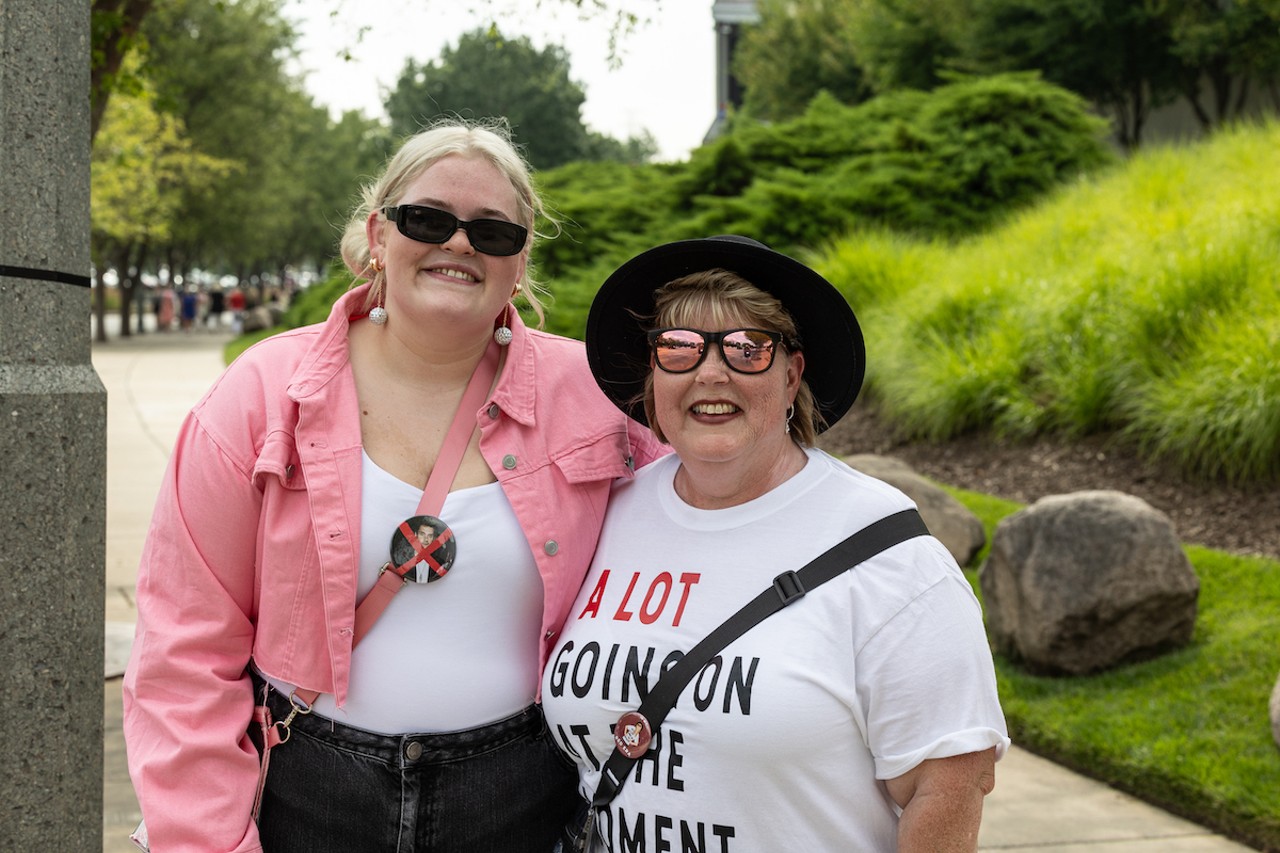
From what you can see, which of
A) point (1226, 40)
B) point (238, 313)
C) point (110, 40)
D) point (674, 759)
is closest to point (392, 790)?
point (674, 759)

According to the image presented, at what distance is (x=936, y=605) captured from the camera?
2074 mm

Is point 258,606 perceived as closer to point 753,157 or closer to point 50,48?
point 50,48

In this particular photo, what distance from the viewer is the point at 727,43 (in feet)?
163

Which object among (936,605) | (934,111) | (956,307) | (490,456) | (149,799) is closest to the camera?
(936,605)

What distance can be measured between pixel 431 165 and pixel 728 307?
24.8 inches

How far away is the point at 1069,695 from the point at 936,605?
12.2 feet

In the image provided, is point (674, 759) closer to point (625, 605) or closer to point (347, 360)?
point (625, 605)

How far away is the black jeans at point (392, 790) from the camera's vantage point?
7.50ft

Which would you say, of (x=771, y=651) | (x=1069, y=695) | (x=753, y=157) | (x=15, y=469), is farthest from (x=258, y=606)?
(x=753, y=157)

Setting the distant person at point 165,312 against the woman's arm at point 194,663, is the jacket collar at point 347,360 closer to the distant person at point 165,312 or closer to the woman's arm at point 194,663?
the woman's arm at point 194,663

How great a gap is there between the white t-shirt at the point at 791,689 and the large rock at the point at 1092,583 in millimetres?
3479

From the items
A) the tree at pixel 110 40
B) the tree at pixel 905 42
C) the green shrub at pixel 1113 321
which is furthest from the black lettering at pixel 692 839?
the tree at pixel 905 42

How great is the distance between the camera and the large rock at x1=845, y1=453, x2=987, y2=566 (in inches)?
264

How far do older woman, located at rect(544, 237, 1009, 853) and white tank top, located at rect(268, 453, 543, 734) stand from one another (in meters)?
0.13
